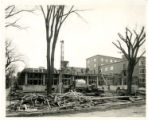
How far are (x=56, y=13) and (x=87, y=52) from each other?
5.20ft

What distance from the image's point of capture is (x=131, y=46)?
6520mm

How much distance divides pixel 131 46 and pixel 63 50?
227 cm

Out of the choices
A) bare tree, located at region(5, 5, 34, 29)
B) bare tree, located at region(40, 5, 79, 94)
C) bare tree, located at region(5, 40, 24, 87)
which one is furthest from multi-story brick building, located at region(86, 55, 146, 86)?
bare tree, located at region(5, 5, 34, 29)

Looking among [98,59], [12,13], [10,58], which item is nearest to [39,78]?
[10,58]

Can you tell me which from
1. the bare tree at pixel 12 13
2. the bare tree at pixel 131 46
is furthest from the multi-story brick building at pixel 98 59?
the bare tree at pixel 12 13

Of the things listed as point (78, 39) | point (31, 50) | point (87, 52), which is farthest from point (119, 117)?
point (31, 50)

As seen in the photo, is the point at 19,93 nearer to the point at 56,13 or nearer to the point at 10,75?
the point at 10,75

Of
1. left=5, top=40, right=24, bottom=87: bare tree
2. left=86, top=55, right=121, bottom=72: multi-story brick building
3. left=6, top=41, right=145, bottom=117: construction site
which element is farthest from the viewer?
left=86, top=55, right=121, bottom=72: multi-story brick building

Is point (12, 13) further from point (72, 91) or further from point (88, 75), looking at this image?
point (88, 75)

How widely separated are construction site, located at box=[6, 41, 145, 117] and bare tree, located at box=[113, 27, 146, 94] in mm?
185

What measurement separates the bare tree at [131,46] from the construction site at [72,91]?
0.18 m

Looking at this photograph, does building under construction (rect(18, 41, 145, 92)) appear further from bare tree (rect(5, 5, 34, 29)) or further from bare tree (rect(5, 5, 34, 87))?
bare tree (rect(5, 5, 34, 29))

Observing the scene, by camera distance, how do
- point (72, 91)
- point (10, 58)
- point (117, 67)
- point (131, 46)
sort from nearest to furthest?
point (10, 58) → point (131, 46) → point (72, 91) → point (117, 67)

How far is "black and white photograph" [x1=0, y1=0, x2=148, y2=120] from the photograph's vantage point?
5.89m
